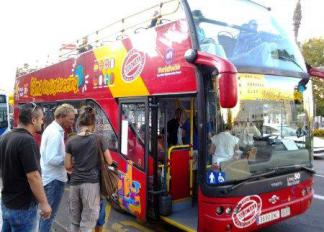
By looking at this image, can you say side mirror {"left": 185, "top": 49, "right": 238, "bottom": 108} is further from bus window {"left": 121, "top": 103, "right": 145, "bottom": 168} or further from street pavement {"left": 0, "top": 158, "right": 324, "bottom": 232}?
street pavement {"left": 0, "top": 158, "right": 324, "bottom": 232}

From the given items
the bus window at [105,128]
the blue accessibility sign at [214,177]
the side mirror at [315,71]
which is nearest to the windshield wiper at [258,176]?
the blue accessibility sign at [214,177]

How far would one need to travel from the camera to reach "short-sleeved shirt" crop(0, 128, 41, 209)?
3375 mm

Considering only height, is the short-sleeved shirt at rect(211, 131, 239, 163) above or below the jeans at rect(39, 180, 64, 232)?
above

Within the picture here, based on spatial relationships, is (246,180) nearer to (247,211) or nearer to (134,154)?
(247,211)

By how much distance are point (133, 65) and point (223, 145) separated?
227 centimetres

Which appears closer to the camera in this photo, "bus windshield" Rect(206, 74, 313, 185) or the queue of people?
the queue of people

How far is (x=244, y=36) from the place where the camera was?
5.03 metres

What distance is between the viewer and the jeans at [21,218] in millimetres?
3518

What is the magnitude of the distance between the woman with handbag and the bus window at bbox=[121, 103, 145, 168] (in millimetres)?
1300

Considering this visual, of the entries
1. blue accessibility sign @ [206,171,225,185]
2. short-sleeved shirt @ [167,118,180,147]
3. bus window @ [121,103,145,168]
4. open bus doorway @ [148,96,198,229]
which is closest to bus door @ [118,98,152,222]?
bus window @ [121,103,145,168]

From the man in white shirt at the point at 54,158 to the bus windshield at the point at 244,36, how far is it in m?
1.98

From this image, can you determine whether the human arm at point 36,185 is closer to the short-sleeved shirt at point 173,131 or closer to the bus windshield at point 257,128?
the bus windshield at point 257,128

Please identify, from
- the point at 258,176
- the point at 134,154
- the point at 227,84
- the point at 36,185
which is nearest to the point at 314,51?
the point at 134,154

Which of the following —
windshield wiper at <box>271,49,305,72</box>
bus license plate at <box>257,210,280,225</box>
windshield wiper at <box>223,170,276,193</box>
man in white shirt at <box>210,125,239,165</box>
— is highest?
windshield wiper at <box>271,49,305,72</box>
